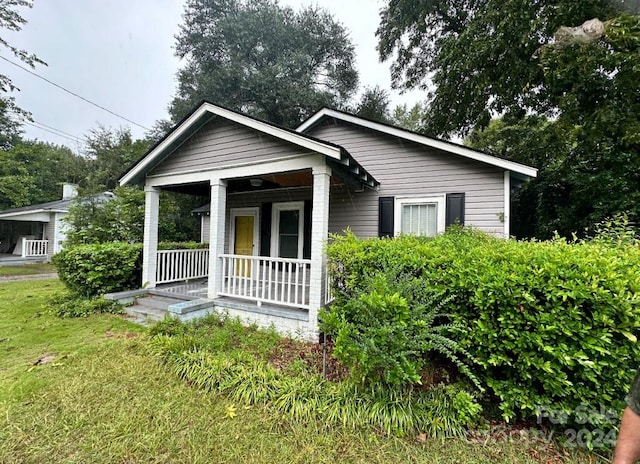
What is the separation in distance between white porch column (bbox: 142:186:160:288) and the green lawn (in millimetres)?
3015

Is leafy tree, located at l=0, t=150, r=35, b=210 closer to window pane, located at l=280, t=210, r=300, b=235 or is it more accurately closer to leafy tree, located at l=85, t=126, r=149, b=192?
leafy tree, located at l=85, t=126, r=149, b=192

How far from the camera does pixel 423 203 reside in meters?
6.48

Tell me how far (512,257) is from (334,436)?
2369 mm

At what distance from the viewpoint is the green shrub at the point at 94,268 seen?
6.32m

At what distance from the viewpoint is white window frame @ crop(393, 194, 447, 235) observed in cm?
620

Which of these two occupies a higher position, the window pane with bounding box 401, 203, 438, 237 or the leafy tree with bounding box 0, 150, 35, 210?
the leafy tree with bounding box 0, 150, 35, 210

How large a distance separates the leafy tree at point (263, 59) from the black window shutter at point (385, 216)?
11.9 meters

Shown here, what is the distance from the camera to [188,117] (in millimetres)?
5758

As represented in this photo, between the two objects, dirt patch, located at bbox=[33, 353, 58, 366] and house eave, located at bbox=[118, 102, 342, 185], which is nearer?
dirt patch, located at bbox=[33, 353, 58, 366]

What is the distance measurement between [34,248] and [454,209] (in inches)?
884

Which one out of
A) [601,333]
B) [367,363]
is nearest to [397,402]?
[367,363]

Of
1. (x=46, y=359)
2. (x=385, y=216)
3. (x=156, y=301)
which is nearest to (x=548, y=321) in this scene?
(x=385, y=216)

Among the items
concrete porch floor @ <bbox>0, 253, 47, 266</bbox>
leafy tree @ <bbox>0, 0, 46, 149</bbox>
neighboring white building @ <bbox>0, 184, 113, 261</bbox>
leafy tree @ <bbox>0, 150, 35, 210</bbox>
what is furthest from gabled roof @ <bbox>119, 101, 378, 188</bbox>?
leafy tree @ <bbox>0, 150, 35, 210</bbox>

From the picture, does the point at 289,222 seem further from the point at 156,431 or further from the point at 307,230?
the point at 156,431
